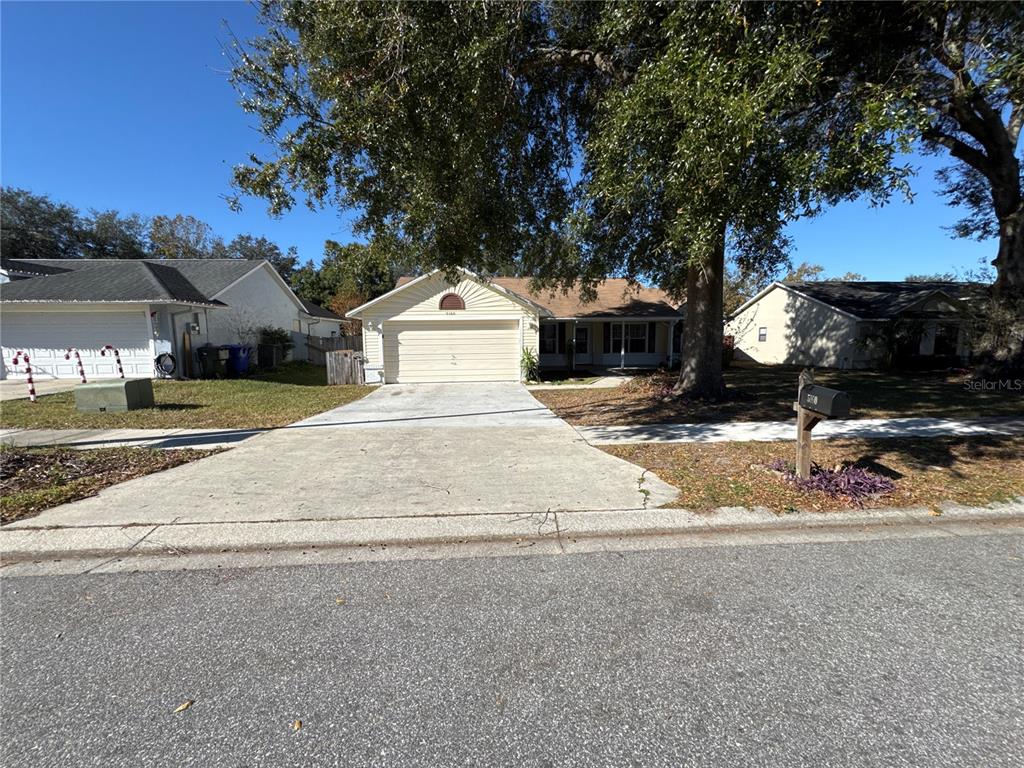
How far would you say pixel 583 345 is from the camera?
816 inches

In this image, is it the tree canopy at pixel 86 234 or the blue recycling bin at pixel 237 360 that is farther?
the tree canopy at pixel 86 234

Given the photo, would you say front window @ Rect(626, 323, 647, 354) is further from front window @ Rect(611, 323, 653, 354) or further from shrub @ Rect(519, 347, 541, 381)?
shrub @ Rect(519, 347, 541, 381)

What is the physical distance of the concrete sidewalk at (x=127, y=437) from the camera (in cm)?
688

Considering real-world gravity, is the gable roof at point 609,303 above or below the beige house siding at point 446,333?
above

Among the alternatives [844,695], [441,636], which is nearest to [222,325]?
[441,636]

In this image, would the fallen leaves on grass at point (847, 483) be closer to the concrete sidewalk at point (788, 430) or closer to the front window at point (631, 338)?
the concrete sidewalk at point (788, 430)

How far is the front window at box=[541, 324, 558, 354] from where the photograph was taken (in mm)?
20344

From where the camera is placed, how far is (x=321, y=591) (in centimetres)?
304

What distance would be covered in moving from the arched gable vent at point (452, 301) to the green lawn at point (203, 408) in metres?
3.73

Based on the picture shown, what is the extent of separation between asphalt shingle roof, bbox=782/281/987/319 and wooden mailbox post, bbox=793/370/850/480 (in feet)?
65.2

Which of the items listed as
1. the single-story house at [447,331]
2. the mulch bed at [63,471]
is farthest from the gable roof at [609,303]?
the mulch bed at [63,471]

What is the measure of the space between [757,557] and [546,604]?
5.73 ft

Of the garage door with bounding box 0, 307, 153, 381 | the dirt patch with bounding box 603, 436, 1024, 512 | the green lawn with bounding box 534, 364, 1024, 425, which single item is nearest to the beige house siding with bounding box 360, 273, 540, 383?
the green lawn with bounding box 534, 364, 1024, 425

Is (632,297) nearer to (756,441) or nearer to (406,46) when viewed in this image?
(756,441)
